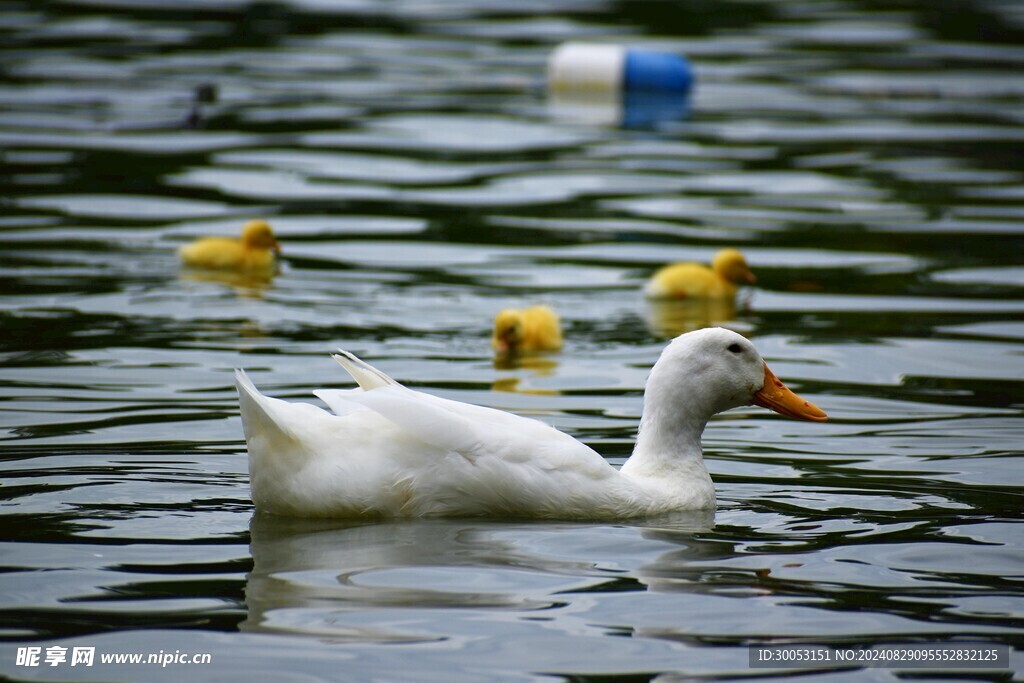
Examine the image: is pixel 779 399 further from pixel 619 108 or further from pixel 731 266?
pixel 619 108

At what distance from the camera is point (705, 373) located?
21.8ft

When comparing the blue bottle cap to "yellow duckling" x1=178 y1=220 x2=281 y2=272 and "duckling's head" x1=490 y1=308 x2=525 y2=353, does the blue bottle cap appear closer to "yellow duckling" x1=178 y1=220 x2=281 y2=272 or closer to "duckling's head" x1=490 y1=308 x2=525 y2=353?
"yellow duckling" x1=178 y1=220 x2=281 y2=272

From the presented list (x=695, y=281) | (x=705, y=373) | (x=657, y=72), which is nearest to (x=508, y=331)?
(x=695, y=281)

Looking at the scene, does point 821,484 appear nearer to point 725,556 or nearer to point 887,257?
point 725,556

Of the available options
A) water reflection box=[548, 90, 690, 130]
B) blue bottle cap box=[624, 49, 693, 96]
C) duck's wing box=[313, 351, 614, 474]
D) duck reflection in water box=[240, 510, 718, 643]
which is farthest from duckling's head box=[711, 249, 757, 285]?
blue bottle cap box=[624, 49, 693, 96]

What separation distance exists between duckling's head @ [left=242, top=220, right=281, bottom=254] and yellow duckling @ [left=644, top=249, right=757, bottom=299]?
9.60ft

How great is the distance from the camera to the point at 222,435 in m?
7.80

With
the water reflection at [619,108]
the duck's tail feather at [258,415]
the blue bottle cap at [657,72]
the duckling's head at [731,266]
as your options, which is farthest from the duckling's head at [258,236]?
the blue bottle cap at [657,72]

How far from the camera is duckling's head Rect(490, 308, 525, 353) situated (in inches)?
391

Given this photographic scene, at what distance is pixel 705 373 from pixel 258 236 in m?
6.50

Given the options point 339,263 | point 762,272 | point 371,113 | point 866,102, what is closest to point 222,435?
point 339,263

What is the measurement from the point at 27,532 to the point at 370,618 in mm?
1587

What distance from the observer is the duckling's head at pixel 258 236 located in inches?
490

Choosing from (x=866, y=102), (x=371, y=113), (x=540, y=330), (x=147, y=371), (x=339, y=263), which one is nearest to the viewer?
(x=147, y=371)
